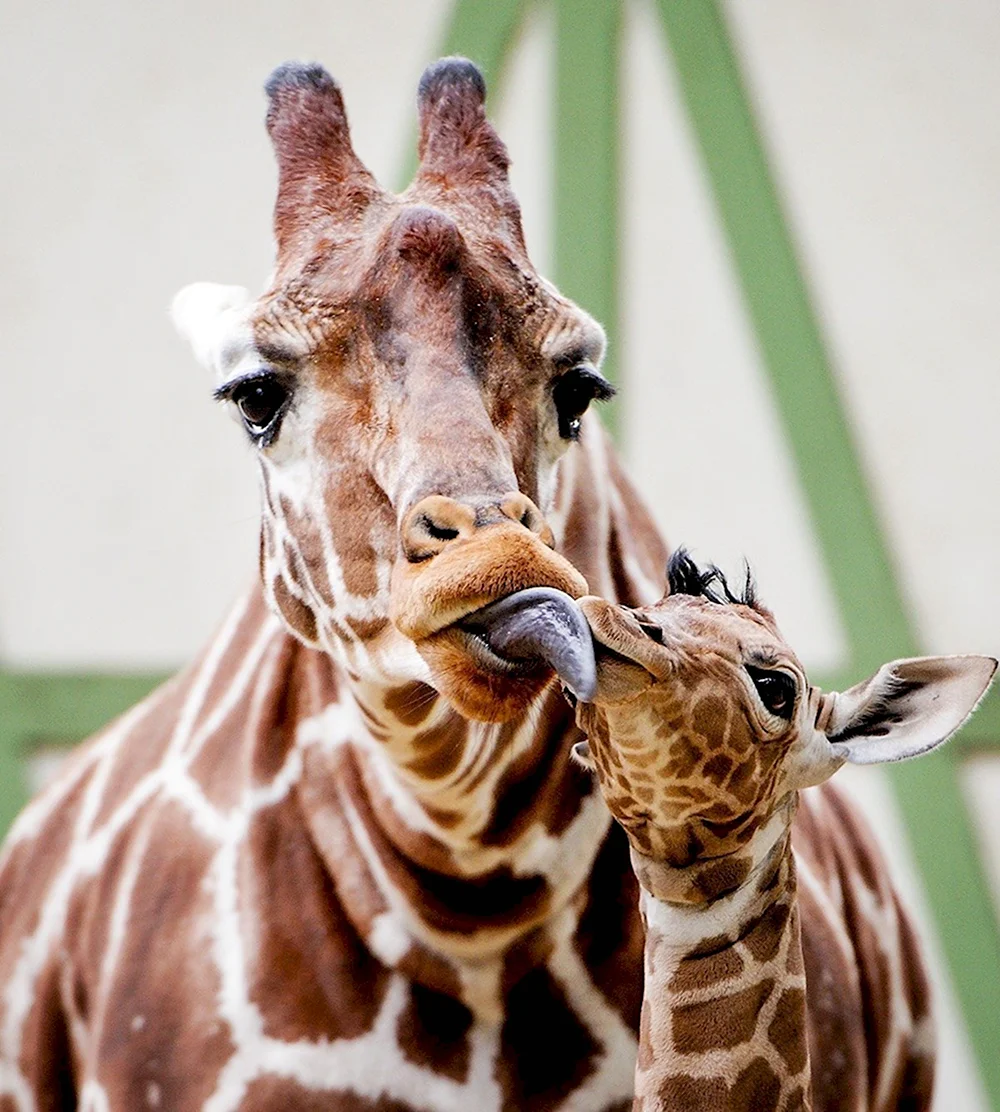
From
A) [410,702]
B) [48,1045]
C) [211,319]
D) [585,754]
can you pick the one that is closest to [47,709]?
[48,1045]

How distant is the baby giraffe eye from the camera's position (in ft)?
3.06

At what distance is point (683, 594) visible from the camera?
98 centimetres

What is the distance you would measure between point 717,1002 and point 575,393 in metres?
0.40

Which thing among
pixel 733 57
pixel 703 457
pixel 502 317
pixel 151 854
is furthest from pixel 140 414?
pixel 502 317

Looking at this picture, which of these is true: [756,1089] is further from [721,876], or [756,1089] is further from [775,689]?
[775,689]

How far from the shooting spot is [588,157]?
2.71m

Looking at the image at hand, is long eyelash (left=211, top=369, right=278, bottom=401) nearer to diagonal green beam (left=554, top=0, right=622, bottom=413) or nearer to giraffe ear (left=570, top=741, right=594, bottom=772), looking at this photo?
giraffe ear (left=570, top=741, right=594, bottom=772)

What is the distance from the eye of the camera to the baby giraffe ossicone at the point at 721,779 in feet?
2.97

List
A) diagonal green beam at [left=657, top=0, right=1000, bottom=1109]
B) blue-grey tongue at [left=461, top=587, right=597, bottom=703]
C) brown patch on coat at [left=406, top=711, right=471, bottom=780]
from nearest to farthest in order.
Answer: blue-grey tongue at [left=461, top=587, right=597, bottom=703] → brown patch on coat at [left=406, top=711, right=471, bottom=780] → diagonal green beam at [left=657, top=0, right=1000, bottom=1109]

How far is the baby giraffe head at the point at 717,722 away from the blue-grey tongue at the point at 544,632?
2 cm

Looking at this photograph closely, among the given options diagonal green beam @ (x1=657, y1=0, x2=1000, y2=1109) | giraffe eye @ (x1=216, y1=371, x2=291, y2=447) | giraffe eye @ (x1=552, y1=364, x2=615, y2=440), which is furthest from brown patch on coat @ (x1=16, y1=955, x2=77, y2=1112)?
diagonal green beam @ (x1=657, y1=0, x2=1000, y2=1109)

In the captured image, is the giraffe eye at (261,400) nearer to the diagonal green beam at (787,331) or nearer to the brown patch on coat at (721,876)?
the brown patch on coat at (721,876)

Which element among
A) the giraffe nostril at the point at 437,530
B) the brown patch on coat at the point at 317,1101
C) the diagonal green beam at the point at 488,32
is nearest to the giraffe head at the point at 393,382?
the giraffe nostril at the point at 437,530

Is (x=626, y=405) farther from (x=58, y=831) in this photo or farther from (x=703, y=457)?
(x=58, y=831)
